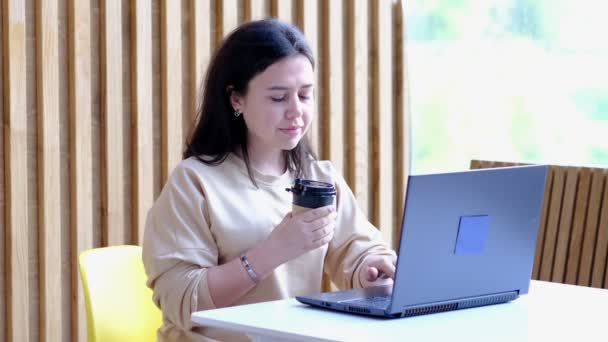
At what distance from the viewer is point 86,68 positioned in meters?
3.33

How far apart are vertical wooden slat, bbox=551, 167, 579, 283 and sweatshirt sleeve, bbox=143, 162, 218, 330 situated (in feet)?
4.42

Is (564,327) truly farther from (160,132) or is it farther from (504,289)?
(160,132)

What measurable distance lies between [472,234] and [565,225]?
1.35 metres

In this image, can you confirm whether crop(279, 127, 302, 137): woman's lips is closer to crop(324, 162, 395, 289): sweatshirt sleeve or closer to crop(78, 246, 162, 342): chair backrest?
crop(324, 162, 395, 289): sweatshirt sleeve

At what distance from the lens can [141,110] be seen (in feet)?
11.5

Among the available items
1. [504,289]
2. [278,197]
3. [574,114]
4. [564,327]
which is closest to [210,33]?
[278,197]

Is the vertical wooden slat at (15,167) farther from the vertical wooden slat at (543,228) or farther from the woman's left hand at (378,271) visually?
the vertical wooden slat at (543,228)

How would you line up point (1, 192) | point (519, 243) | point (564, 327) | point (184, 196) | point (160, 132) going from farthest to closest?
point (160, 132), point (1, 192), point (184, 196), point (519, 243), point (564, 327)

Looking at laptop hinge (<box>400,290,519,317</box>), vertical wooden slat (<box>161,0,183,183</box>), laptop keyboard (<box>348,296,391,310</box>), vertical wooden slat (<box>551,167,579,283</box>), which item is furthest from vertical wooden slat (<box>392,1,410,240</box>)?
laptop keyboard (<box>348,296,391,310</box>)

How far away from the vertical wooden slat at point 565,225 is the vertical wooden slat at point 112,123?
148 centimetres

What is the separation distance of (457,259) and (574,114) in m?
2.68

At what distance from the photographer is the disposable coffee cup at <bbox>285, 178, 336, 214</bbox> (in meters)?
2.08

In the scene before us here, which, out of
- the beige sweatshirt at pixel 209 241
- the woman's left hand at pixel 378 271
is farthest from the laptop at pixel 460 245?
the beige sweatshirt at pixel 209 241

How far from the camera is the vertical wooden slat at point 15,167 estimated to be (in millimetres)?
3135
